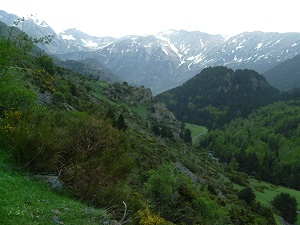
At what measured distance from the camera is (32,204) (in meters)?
11.5

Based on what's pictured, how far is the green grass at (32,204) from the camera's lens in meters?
9.97

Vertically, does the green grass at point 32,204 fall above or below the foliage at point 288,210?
above

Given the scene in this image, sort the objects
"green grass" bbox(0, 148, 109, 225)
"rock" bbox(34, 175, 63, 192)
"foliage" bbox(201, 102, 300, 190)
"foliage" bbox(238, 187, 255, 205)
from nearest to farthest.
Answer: "green grass" bbox(0, 148, 109, 225) → "rock" bbox(34, 175, 63, 192) → "foliage" bbox(238, 187, 255, 205) → "foliage" bbox(201, 102, 300, 190)

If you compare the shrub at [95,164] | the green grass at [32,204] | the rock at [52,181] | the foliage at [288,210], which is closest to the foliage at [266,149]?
the foliage at [288,210]

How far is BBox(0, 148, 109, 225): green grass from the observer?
9969mm

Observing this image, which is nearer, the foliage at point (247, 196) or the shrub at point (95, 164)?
the shrub at point (95, 164)

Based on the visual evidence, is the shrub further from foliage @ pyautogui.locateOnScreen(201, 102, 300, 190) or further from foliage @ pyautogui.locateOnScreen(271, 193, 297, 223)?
foliage @ pyautogui.locateOnScreen(201, 102, 300, 190)

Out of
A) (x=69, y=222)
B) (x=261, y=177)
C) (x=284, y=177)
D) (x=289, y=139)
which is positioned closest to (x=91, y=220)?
(x=69, y=222)

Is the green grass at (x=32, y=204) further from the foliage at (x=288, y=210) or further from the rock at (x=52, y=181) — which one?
the foliage at (x=288, y=210)

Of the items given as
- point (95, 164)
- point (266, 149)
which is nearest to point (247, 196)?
point (95, 164)

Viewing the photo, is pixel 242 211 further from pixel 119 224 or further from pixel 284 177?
pixel 284 177

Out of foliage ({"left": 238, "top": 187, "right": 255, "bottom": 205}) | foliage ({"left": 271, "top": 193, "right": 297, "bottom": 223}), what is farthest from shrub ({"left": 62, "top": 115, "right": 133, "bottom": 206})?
foliage ({"left": 271, "top": 193, "right": 297, "bottom": 223})

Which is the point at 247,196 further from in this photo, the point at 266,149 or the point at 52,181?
the point at 266,149

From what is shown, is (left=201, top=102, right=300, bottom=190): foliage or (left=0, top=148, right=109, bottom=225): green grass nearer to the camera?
(left=0, top=148, right=109, bottom=225): green grass
